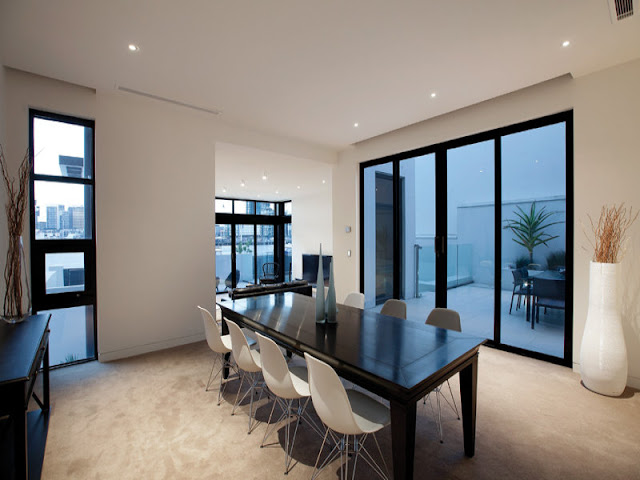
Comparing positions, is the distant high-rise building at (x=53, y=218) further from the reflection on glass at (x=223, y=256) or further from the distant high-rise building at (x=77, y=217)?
the reflection on glass at (x=223, y=256)

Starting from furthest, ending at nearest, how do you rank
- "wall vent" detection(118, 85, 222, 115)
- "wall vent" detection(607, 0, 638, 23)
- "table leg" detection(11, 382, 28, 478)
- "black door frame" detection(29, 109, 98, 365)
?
"wall vent" detection(118, 85, 222, 115), "black door frame" detection(29, 109, 98, 365), "wall vent" detection(607, 0, 638, 23), "table leg" detection(11, 382, 28, 478)

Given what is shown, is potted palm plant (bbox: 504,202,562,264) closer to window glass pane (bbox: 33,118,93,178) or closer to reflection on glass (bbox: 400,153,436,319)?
reflection on glass (bbox: 400,153,436,319)

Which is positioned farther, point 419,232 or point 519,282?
point 419,232

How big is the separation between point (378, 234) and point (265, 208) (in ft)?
19.7

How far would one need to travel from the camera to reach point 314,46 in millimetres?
2654

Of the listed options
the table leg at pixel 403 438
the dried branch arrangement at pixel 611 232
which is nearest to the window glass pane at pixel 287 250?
the dried branch arrangement at pixel 611 232

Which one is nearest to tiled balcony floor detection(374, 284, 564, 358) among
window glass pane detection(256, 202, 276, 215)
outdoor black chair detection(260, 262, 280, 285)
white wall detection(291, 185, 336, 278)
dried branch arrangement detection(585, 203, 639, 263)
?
dried branch arrangement detection(585, 203, 639, 263)

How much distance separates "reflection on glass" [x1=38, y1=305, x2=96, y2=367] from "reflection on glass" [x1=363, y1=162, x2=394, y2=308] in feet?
13.7

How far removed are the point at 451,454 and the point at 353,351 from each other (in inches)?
40.5

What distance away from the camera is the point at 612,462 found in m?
1.94

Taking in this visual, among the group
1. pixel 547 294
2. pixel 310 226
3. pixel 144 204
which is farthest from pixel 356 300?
pixel 310 226

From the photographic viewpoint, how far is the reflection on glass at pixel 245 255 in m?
9.27

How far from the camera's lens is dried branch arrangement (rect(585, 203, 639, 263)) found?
9.11ft

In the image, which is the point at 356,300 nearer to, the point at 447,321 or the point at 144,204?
the point at 447,321
